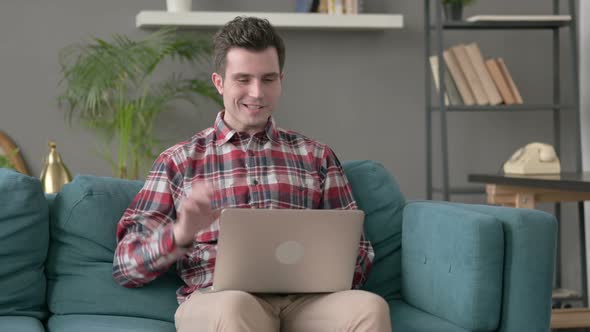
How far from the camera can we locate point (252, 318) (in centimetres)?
185

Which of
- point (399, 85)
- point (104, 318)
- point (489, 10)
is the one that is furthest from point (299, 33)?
point (104, 318)

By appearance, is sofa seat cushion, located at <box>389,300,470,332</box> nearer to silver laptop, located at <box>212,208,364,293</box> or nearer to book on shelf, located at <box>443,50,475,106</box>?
silver laptop, located at <box>212,208,364,293</box>

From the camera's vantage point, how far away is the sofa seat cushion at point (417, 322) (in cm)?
208

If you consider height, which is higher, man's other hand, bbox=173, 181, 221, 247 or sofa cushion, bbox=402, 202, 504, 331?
man's other hand, bbox=173, 181, 221, 247

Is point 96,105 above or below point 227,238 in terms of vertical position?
above

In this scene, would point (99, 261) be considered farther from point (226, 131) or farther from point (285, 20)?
point (285, 20)

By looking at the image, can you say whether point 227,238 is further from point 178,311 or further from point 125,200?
point 125,200

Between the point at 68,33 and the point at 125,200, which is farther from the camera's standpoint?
the point at 68,33

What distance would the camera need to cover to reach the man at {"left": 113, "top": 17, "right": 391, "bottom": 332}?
203cm

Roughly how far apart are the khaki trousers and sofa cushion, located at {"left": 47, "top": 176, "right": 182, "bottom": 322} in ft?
0.56

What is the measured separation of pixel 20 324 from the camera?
6.77 ft

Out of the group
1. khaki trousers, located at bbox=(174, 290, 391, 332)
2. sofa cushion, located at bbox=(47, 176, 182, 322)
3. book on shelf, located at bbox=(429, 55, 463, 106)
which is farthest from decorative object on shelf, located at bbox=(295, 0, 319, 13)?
khaki trousers, located at bbox=(174, 290, 391, 332)

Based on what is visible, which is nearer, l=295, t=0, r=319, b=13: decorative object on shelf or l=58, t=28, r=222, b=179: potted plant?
l=58, t=28, r=222, b=179: potted plant

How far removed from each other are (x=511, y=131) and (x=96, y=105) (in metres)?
1.95
